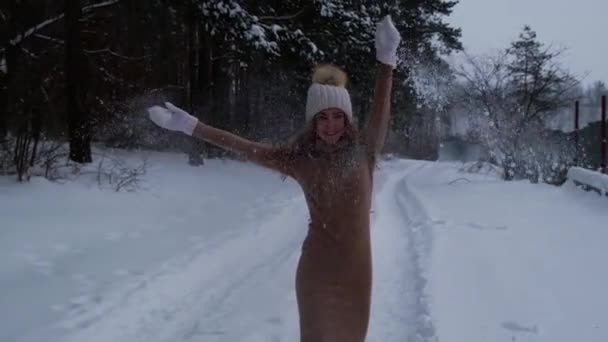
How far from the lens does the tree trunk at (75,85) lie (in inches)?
462

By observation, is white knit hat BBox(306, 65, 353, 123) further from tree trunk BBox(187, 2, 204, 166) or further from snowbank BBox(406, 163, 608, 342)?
tree trunk BBox(187, 2, 204, 166)

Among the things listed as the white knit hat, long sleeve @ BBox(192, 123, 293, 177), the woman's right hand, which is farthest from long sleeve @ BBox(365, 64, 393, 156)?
the woman's right hand

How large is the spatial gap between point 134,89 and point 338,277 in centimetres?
1705

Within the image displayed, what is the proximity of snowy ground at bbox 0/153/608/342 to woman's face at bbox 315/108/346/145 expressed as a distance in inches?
94.6

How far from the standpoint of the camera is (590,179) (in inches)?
429

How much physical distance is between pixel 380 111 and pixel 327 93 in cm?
31

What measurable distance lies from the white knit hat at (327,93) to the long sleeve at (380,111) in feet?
0.49

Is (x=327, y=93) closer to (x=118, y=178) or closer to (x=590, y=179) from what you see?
(x=118, y=178)

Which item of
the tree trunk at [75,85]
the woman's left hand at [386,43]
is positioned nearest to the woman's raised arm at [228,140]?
the woman's left hand at [386,43]

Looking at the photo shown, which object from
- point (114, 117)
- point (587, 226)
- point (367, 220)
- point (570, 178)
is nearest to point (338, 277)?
point (367, 220)

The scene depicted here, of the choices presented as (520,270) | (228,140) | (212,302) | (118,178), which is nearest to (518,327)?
(520,270)

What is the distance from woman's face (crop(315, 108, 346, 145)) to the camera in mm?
2523

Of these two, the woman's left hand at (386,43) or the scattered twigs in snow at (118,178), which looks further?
the scattered twigs in snow at (118,178)

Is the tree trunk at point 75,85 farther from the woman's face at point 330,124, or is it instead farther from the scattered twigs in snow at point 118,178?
the woman's face at point 330,124
